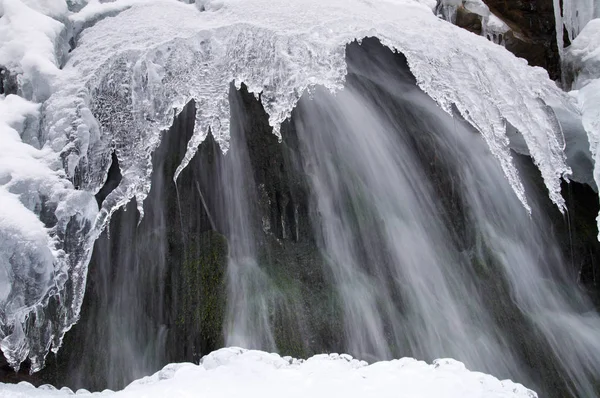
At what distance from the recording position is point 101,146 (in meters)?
3.89

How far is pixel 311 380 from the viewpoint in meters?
2.40

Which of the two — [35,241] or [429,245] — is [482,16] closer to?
[429,245]

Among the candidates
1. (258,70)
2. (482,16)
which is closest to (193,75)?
(258,70)

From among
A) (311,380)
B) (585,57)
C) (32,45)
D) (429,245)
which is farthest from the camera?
(585,57)

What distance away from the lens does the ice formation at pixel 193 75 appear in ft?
12.3

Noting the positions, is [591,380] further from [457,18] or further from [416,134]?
[457,18]

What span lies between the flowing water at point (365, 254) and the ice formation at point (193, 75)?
26.3 inches

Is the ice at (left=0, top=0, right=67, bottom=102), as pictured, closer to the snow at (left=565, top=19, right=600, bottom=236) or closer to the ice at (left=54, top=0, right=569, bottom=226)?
the ice at (left=54, top=0, right=569, bottom=226)

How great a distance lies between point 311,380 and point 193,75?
256 centimetres

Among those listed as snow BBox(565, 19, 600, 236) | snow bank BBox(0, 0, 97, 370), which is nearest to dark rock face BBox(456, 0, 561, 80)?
snow BBox(565, 19, 600, 236)

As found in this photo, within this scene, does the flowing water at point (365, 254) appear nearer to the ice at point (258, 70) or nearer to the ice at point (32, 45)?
the ice at point (258, 70)

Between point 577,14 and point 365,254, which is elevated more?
point 577,14

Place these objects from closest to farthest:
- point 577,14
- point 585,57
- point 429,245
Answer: point 429,245, point 585,57, point 577,14

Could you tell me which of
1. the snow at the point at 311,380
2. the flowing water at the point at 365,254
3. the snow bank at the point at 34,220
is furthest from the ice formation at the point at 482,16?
the snow at the point at 311,380
